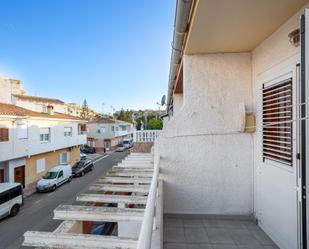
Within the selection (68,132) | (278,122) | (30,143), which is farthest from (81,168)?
(278,122)

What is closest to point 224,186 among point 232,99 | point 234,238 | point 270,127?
point 234,238

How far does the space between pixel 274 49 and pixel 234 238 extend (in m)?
3.35

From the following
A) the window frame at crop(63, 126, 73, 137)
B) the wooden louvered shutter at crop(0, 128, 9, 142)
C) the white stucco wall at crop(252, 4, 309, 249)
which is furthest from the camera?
the window frame at crop(63, 126, 73, 137)

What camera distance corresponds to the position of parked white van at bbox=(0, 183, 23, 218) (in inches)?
446

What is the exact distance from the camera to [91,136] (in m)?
39.1

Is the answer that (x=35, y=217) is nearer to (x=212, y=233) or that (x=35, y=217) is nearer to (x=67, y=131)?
(x=67, y=131)

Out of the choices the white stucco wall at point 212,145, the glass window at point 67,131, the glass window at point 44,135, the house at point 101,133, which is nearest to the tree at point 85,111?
the house at point 101,133

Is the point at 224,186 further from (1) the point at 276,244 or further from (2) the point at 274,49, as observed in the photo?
(2) the point at 274,49

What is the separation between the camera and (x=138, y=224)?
11.1 ft

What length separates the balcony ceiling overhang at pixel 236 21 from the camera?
7.93ft

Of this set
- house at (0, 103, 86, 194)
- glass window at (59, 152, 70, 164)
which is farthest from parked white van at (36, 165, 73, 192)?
glass window at (59, 152, 70, 164)

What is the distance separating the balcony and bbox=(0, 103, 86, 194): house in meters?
13.8

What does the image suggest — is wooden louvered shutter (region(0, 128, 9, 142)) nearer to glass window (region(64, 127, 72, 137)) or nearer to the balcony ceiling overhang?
glass window (region(64, 127, 72, 137))

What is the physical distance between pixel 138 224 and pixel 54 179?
53.5 feet
